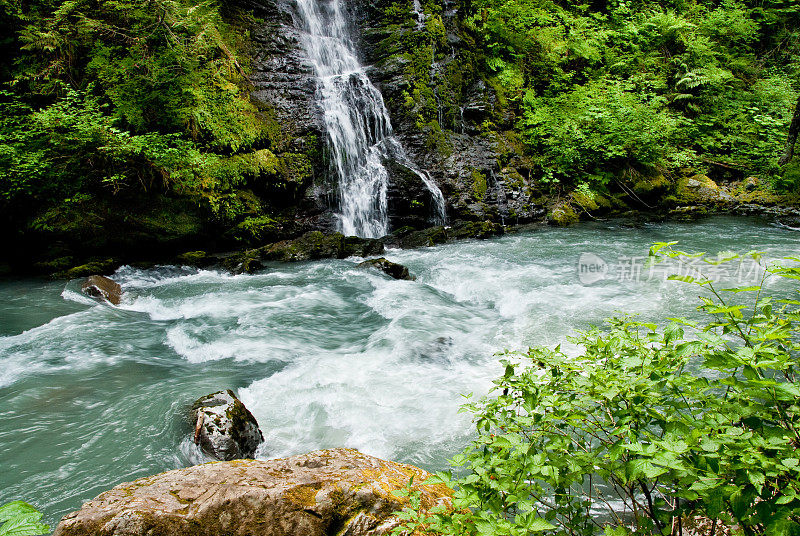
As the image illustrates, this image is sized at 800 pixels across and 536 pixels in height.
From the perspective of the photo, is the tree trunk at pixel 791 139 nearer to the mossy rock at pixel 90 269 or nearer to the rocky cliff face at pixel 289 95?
the rocky cliff face at pixel 289 95

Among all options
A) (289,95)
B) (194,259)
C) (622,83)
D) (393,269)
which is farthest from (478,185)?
(194,259)

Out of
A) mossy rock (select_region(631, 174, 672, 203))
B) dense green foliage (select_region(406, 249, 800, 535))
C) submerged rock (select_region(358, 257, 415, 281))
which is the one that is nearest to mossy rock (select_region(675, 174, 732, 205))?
mossy rock (select_region(631, 174, 672, 203))

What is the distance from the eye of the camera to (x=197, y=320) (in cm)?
656

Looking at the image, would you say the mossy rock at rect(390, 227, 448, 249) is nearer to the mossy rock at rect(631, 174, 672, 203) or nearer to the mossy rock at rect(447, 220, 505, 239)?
the mossy rock at rect(447, 220, 505, 239)

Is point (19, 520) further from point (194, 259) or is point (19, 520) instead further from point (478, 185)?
point (478, 185)

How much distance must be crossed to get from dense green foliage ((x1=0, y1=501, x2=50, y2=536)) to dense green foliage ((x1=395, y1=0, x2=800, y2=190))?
14.3 m

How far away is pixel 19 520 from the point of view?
1.01 metres

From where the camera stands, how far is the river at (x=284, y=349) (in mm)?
3545

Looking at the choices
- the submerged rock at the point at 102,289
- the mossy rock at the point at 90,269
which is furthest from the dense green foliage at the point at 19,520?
the mossy rock at the point at 90,269

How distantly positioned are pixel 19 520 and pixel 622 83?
1930 centimetres

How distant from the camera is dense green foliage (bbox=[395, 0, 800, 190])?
47.1ft

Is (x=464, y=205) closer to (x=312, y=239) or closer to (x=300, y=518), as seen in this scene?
(x=312, y=239)

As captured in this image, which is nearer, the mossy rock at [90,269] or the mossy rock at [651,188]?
the mossy rock at [90,269]

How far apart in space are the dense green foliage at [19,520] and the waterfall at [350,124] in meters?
11.0
